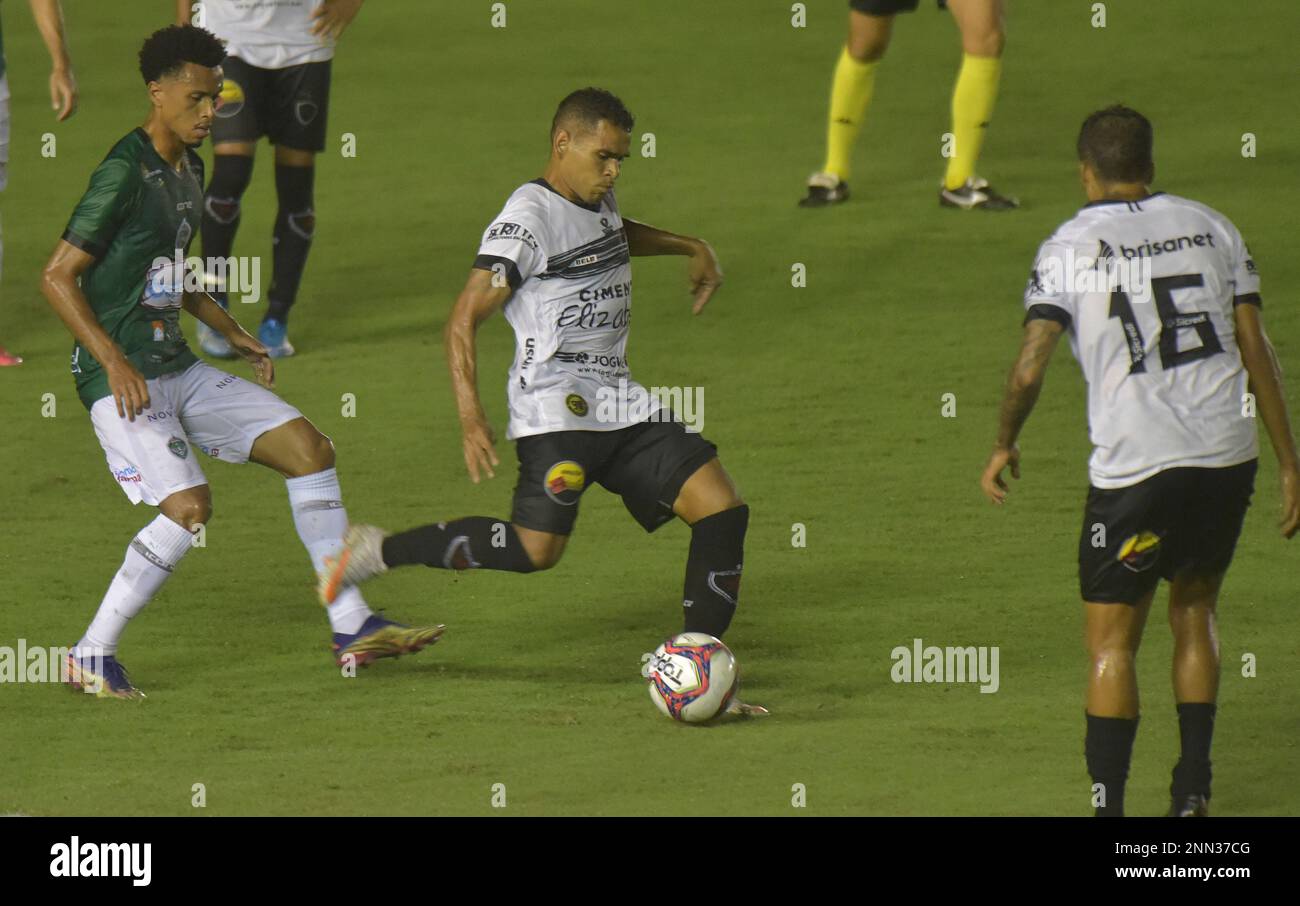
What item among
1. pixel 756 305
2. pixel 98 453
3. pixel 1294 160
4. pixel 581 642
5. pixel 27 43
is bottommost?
pixel 581 642

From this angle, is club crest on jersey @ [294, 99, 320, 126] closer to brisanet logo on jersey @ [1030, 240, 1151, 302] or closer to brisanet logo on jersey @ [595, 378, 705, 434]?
brisanet logo on jersey @ [595, 378, 705, 434]

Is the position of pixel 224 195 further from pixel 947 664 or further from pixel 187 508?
pixel 947 664

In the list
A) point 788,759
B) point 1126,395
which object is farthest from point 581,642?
point 1126,395

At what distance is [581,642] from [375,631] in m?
0.77

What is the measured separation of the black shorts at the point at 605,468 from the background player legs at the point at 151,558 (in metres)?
1.02

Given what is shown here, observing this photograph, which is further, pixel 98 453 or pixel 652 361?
pixel 652 361

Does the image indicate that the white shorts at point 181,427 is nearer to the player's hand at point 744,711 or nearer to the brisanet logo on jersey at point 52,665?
the brisanet logo on jersey at point 52,665

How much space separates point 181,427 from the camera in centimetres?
702

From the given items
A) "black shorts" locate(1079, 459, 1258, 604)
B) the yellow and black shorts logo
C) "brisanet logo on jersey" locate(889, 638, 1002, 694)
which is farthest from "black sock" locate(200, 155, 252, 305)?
"black shorts" locate(1079, 459, 1258, 604)

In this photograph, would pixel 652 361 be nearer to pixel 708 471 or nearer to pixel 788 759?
pixel 708 471

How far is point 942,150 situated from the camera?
45.7ft

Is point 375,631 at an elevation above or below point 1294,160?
below

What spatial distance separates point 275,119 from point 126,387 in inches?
173

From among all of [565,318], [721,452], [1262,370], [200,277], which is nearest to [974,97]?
[721,452]
